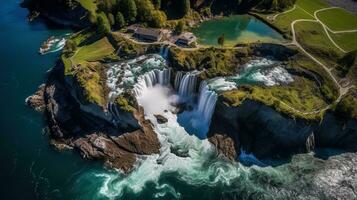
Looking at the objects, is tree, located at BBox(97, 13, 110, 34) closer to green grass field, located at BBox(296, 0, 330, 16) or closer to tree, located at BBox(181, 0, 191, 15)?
tree, located at BBox(181, 0, 191, 15)

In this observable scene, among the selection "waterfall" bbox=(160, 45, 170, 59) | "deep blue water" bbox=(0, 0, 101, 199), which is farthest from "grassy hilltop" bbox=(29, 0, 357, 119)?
"deep blue water" bbox=(0, 0, 101, 199)

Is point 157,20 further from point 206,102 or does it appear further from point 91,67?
point 206,102

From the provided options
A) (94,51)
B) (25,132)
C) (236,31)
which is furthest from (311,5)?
(25,132)

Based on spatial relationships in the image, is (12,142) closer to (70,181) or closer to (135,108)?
(70,181)

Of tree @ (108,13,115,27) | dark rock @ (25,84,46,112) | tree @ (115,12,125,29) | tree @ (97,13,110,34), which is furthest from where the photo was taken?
tree @ (108,13,115,27)

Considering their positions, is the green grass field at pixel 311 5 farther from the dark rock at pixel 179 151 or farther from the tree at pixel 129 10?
the dark rock at pixel 179 151

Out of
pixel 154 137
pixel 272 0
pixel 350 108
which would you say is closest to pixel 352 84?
pixel 350 108
